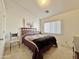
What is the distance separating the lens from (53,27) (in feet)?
22.2

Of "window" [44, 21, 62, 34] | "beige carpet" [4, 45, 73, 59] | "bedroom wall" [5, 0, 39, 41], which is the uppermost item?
"bedroom wall" [5, 0, 39, 41]

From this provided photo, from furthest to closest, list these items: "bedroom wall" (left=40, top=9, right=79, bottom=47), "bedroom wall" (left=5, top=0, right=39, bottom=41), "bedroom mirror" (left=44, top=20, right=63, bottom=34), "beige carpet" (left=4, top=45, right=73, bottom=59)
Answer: "bedroom wall" (left=5, top=0, right=39, bottom=41) < "bedroom mirror" (left=44, top=20, right=63, bottom=34) < "bedroom wall" (left=40, top=9, right=79, bottom=47) < "beige carpet" (left=4, top=45, right=73, bottom=59)

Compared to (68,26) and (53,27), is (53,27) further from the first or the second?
(68,26)

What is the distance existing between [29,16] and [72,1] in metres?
4.15

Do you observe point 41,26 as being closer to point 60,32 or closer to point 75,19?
point 60,32

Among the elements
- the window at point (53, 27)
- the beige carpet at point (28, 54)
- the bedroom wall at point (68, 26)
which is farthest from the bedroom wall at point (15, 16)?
the beige carpet at point (28, 54)

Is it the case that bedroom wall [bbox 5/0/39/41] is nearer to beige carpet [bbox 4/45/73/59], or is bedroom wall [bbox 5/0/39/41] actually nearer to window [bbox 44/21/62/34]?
window [bbox 44/21/62/34]

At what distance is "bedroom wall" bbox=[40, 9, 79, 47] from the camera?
4.76 m

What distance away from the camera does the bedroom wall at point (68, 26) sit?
4.76 m

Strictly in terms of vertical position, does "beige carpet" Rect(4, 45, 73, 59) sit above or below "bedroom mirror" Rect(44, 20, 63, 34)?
below

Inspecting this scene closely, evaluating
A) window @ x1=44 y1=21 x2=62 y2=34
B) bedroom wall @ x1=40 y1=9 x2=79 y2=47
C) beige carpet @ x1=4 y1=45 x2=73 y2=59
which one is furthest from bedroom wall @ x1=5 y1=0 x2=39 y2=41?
beige carpet @ x1=4 y1=45 x2=73 y2=59

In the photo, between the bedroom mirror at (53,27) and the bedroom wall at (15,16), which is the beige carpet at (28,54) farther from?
the bedroom wall at (15,16)

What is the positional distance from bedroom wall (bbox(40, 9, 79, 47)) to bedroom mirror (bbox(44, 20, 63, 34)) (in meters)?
0.29

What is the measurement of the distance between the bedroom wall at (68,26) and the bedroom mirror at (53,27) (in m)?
0.29
